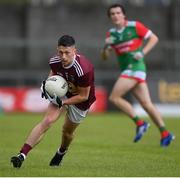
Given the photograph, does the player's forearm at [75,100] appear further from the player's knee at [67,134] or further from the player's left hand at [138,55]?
the player's left hand at [138,55]

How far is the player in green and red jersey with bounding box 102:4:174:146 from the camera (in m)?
14.4

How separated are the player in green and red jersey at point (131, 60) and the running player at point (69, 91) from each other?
3946 millimetres

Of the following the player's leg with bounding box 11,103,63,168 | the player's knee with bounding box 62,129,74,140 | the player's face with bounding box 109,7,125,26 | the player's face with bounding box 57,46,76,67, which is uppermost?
the player's face with bounding box 57,46,76,67

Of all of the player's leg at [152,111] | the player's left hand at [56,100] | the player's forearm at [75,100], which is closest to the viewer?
the player's left hand at [56,100]

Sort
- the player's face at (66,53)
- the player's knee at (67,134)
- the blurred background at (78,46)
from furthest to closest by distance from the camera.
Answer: the blurred background at (78,46) → the player's knee at (67,134) → the player's face at (66,53)

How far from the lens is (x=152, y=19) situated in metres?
34.8

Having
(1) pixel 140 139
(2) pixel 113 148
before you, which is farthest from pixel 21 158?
(1) pixel 140 139

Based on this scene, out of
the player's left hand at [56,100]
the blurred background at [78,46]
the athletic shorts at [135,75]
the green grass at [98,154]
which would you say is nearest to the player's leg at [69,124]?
the green grass at [98,154]

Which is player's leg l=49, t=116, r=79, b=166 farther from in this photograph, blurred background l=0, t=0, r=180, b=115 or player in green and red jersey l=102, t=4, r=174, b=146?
blurred background l=0, t=0, r=180, b=115

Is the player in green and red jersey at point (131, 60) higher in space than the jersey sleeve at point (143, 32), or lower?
lower

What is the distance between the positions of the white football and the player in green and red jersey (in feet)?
14.3

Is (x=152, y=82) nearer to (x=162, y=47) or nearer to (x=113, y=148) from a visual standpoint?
(x=162, y=47)

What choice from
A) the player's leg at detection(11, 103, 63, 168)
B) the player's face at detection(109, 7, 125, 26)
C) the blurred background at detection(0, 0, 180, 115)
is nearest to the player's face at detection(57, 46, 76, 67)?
the player's leg at detection(11, 103, 63, 168)

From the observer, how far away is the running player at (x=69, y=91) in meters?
9.91
